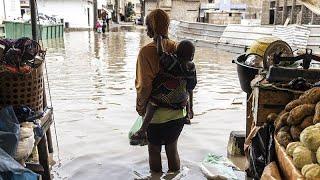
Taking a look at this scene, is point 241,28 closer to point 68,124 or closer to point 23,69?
point 68,124

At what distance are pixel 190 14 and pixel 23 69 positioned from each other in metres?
41.2

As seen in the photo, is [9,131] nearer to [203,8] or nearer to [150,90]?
[150,90]

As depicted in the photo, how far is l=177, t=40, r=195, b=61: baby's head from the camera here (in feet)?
12.8

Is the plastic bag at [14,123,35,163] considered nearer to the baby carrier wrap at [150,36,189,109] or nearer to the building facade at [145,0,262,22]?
the baby carrier wrap at [150,36,189,109]

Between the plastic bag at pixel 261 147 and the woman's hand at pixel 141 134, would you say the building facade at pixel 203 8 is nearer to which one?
the woman's hand at pixel 141 134

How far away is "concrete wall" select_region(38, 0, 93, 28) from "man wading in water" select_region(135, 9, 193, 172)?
133 ft

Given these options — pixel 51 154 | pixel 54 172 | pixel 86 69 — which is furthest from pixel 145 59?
pixel 86 69

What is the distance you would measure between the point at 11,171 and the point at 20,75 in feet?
4.61

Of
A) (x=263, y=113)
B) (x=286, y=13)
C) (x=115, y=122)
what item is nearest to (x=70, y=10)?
(x=286, y=13)

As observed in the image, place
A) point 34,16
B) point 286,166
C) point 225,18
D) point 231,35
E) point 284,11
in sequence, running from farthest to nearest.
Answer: point 225,18, point 284,11, point 231,35, point 34,16, point 286,166

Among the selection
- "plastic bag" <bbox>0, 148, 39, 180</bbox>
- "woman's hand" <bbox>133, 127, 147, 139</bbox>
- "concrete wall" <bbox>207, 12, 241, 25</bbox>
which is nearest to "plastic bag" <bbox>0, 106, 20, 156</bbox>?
"plastic bag" <bbox>0, 148, 39, 180</bbox>

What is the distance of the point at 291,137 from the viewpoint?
284cm

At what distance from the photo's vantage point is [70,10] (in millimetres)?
43656

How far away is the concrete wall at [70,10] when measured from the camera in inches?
1666
